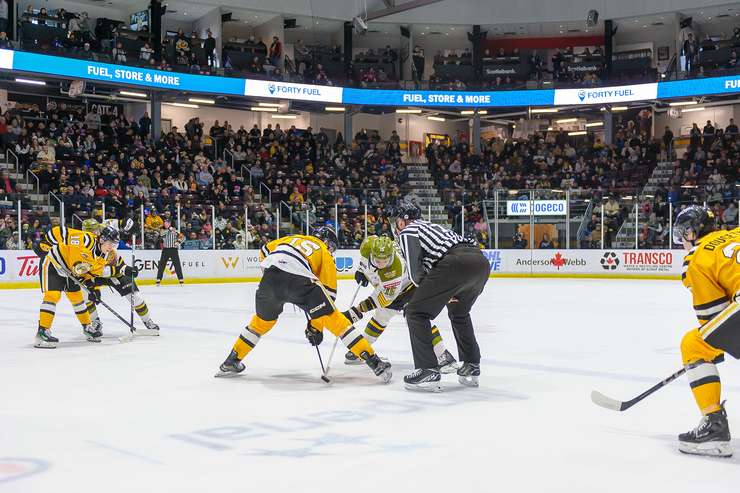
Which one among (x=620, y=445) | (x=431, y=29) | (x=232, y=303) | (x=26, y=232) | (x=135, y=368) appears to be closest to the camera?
(x=620, y=445)

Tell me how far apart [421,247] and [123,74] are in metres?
20.5

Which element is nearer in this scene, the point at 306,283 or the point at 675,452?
the point at 675,452

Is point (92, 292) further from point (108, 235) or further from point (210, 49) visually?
point (210, 49)

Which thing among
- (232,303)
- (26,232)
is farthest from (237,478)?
(26,232)

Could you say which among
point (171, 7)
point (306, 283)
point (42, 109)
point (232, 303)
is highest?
point (171, 7)

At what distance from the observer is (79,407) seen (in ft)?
16.5

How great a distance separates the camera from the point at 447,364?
639 centimetres

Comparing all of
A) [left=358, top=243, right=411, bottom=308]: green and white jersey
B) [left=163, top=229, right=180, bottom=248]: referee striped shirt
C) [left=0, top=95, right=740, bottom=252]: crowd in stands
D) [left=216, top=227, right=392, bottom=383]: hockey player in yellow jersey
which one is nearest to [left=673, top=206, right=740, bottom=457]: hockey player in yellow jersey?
[left=216, top=227, right=392, bottom=383]: hockey player in yellow jersey

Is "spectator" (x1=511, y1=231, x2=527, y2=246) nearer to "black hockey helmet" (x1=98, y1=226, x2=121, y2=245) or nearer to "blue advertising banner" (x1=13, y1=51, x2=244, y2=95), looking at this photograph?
"blue advertising banner" (x1=13, y1=51, x2=244, y2=95)

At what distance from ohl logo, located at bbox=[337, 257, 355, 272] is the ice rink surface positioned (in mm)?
11677

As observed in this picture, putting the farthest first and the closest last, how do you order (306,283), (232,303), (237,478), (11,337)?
(232,303), (11,337), (306,283), (237,478)

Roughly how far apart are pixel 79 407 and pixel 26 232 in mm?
12717

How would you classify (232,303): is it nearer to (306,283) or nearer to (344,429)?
(306,283)

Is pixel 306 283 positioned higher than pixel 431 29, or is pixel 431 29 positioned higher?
pixel 431 29
